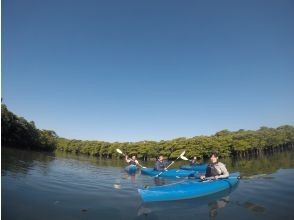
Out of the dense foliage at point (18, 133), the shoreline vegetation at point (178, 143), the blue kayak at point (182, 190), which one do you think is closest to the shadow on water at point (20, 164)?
the blue kayak at point (182, 190)

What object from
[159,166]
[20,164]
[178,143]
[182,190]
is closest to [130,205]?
[182,190]

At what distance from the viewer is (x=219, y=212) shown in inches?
415

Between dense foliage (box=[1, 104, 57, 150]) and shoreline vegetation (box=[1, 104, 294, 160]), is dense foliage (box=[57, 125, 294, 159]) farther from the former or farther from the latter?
dense foliage (box=[1, 104, 57, 150])

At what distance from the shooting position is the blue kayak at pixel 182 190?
11656 millimetres

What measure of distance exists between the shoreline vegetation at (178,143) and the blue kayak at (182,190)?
148 ft

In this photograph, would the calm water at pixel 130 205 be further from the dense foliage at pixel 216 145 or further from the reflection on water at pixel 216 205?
the dense foliage at pixel 216 145

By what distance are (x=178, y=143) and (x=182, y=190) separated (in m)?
54.1

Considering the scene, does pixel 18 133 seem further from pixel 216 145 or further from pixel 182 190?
pixel 182 190

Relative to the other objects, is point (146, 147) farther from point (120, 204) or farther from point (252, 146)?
point (120, 204)

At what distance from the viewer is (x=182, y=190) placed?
40.5ft

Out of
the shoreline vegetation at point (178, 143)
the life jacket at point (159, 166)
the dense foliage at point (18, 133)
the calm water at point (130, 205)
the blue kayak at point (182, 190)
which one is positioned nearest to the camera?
the calm water at point (130, 205)

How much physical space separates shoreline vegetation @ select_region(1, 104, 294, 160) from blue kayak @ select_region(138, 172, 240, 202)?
45.2 meters

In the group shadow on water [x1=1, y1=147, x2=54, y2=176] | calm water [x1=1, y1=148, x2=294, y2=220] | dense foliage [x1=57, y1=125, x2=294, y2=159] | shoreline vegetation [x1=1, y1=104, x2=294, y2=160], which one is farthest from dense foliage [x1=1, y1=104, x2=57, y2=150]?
calm water [x1=1, y1=148, x2=294, y2=220]

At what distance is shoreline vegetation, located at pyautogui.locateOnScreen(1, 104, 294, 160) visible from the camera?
198 feet
